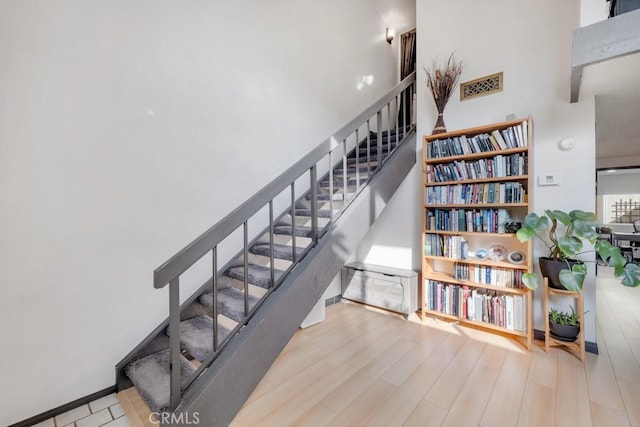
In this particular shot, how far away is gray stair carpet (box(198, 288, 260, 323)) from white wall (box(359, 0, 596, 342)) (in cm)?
213

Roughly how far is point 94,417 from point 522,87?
4277mm

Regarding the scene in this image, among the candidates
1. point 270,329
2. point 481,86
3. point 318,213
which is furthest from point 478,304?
point 481,86

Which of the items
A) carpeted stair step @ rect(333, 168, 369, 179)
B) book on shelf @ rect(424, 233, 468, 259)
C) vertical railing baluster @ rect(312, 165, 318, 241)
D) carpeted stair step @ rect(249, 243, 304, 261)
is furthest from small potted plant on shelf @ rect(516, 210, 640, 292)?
carpeted stair step @ rect(249, 243, 304, 261)

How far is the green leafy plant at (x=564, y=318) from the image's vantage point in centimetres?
227

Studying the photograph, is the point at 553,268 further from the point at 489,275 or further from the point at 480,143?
the point at 480,143

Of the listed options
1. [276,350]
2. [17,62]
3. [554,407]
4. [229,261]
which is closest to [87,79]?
[17,62]

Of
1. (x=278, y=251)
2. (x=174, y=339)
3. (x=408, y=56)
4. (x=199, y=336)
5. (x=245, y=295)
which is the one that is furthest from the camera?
(x=408, y=56)

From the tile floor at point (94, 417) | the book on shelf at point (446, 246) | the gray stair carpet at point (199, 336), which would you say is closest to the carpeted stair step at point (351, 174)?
the book on shelf at point (446, 246)

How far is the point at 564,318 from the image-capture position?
232 centimetres

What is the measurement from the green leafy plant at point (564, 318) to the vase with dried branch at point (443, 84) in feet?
6.58

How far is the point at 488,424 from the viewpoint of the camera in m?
1.53

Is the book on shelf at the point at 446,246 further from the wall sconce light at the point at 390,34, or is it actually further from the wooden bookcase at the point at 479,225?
the wall sconce light at the point at 390,34

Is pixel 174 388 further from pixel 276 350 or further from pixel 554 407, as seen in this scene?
pixel 554 407

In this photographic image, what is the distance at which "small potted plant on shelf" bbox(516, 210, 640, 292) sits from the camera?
1.96 m
